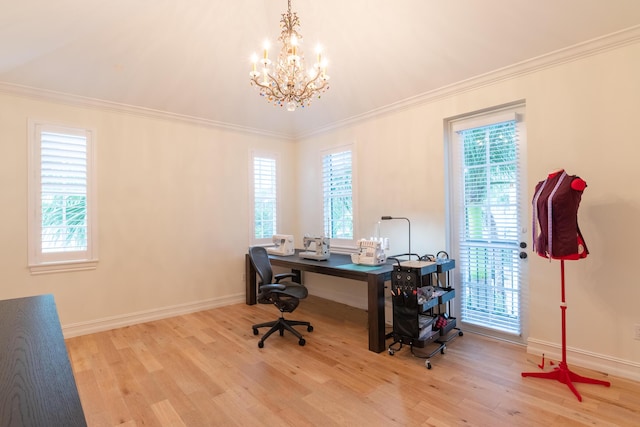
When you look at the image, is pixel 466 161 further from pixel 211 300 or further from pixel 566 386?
pixel 211 300

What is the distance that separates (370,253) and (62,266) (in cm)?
335

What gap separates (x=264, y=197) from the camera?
5.14m

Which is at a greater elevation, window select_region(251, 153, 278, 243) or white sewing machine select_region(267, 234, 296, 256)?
window select_region(251, 153, 278, 243)

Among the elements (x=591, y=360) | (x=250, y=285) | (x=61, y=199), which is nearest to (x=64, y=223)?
(x=61, y=199)

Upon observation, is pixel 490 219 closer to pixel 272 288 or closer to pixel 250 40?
pixel 272 288

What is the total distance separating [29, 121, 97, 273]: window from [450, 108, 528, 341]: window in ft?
13.5

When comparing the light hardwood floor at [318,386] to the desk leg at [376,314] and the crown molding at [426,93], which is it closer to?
the desk leg at [376,314]

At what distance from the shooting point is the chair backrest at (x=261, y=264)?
350 cm

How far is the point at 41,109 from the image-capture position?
135 inches

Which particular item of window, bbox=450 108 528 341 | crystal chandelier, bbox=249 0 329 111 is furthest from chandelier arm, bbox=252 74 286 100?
window, bbox=450 108 528 341

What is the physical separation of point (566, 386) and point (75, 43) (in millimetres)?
4998

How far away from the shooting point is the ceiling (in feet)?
8.52

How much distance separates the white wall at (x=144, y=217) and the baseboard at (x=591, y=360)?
3709 millimetres

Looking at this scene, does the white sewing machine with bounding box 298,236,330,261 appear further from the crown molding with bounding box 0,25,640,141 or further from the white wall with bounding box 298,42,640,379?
the crown molding with bounding box 0,25,640,141
